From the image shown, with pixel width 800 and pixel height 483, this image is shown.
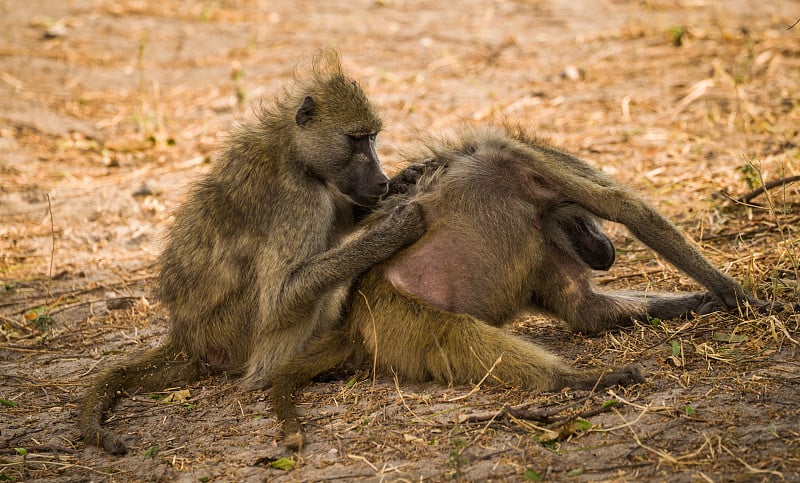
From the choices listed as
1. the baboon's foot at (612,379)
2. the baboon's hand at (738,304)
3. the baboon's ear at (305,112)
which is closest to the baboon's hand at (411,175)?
the baboon's ear at (305,112)

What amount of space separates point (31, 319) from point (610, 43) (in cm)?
604

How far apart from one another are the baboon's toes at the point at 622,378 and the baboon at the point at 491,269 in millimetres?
305

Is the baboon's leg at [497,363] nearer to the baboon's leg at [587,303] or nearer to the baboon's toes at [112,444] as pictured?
the baboon's leg at [587,303]

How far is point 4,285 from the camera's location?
509cm

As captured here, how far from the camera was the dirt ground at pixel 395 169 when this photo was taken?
2.79 m

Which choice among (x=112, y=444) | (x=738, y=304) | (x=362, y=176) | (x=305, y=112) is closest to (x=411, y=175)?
(x=362, y=176)

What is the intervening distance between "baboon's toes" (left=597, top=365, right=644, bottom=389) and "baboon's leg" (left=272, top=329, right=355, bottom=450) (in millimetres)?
1056

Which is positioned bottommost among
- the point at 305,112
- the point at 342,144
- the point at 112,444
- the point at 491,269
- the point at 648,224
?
the point at 112,444

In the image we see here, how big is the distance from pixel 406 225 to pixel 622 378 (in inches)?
39.7

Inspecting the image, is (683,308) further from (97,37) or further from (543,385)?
(97,37)

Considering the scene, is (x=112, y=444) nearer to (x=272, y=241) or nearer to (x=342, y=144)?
(x=272, y=241)

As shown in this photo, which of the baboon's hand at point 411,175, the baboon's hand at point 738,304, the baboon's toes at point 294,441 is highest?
the baboon's hand at point 411,175

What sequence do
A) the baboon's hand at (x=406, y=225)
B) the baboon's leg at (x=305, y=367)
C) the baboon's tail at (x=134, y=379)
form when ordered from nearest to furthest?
the baboon's leg at (x=305, y=367) < the baboon's tail at (x=134, y=379) < the baboon's hand at (x=406, y=225)

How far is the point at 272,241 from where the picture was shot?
11.8 ft
